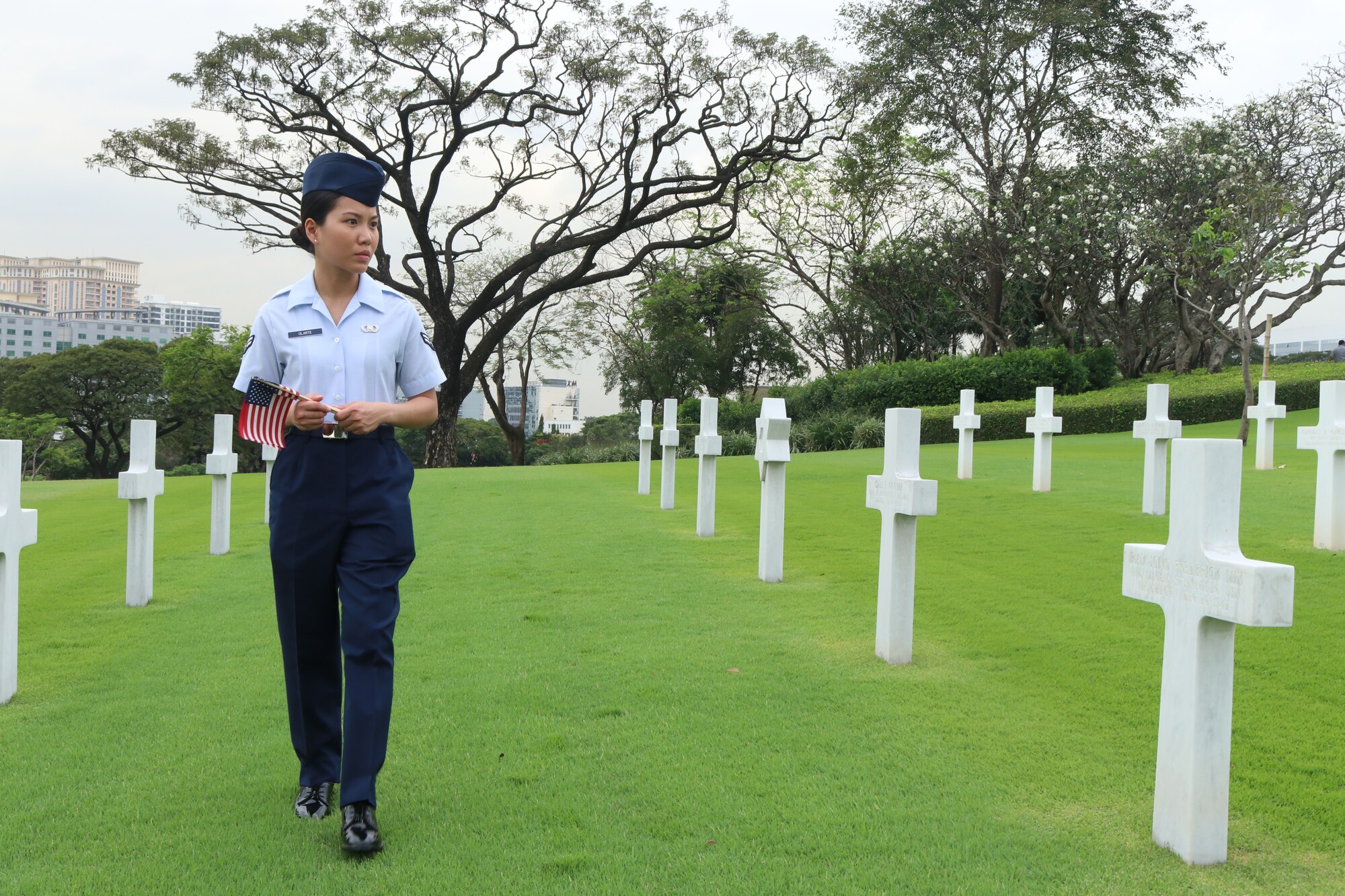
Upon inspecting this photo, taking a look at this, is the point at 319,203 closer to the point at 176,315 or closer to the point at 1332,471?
the point at 1332,471

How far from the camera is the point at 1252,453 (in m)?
17.0

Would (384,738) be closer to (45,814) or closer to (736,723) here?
(45,814)

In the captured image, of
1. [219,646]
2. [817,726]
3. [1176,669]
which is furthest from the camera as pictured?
[219,646]

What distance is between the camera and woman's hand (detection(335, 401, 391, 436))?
326 cm

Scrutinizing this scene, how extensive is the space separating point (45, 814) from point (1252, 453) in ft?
57.9

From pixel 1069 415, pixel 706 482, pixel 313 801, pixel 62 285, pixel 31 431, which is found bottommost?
pixel 313 801

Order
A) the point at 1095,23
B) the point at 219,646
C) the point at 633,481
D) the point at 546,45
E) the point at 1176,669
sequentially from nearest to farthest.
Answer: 1. the point at 1176,669
2. the point at 219,646
3. the point at 633,481
4. the point at 546,45
5. the point at 1095,23

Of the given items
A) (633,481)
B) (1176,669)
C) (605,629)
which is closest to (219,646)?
(605,629)

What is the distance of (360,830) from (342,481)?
3.45 feet

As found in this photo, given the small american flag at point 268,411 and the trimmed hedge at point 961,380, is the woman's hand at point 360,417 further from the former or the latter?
the trimmed hedge at point 961,380

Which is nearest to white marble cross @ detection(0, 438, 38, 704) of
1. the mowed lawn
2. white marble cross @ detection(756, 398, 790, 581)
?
the mowed lawn

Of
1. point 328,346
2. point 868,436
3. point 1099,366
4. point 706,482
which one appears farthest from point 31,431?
point 328,346

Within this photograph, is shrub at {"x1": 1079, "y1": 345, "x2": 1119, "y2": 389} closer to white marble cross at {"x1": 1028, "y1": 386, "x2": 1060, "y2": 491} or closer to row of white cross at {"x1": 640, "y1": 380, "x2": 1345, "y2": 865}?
white marble cross at {"x1": 1028, "y1": 386, "x2": 1060, "y2": 491}

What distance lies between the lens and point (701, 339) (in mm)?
40125
